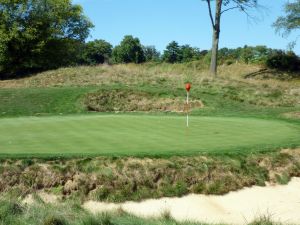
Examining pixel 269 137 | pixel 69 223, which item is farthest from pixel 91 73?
pixel 69 223

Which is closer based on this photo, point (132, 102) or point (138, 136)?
point (138, 136)

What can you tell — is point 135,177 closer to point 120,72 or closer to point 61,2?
point 120,72

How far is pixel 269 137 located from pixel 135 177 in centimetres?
494

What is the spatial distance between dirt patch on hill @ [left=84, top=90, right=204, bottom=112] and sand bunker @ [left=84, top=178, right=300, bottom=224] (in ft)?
46.6

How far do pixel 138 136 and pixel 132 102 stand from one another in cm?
1278

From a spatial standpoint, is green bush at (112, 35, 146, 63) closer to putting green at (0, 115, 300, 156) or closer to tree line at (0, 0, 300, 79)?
tree line at (0, 0, 300, 79)

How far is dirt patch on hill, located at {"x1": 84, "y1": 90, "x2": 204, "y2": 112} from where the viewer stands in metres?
24.7

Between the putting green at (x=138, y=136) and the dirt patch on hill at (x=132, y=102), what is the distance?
815cm

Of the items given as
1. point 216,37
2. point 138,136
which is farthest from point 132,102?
point 216,37

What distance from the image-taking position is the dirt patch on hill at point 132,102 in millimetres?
24734

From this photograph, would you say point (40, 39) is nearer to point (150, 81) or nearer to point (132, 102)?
point (150, 81)

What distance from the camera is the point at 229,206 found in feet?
31.9

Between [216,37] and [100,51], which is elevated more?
[100,51]

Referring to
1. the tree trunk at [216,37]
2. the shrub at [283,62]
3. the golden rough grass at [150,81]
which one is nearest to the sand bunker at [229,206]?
the golden rough grass at [150,81]
